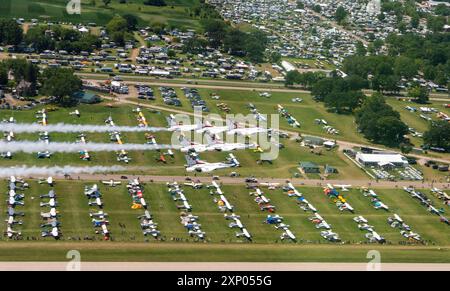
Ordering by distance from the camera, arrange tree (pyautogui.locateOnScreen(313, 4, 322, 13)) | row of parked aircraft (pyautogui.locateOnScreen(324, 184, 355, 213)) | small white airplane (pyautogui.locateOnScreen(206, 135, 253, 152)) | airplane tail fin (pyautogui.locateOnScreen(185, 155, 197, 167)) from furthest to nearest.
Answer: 1. tree (pyautogui.locateOnScreen(313, 4, 322, 13))
2. small white airplane (pyautogui.locateOnScreen(206, 135, 253, 152))
3. airplane tail fin (pyautogui.locateOnScreen(185, 155, 197, 167))
4. row of parked aircraft (pyautogui.locateOnScreen(324, 184, 355, 213))

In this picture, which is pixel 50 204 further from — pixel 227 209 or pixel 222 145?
pixel 222 145

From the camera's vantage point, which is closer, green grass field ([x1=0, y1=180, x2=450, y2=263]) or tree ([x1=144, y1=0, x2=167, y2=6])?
green grass field ([x1=0, y1=180, x2=450, y2=263])

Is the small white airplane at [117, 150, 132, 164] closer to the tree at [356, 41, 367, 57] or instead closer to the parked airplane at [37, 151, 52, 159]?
the parked airplane at [37, 151, 52, 159]

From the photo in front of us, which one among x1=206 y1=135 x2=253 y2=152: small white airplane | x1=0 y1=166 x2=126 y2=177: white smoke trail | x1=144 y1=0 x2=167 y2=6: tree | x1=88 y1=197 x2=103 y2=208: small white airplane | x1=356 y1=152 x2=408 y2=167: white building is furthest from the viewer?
x1=144 y1=0 x2=167 y2=6: tree

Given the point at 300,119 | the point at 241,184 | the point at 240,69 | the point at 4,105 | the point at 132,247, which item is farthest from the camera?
the point at 240,69

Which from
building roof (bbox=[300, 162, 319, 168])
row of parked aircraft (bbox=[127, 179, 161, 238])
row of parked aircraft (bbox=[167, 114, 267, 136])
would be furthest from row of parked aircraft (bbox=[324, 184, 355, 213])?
row of parked aircraft (bbox=[127, 179, 161, 238])

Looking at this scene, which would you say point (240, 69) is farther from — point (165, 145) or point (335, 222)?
point (335, 222)

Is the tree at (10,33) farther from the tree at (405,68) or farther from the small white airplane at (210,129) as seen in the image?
the tree at (405,68)
